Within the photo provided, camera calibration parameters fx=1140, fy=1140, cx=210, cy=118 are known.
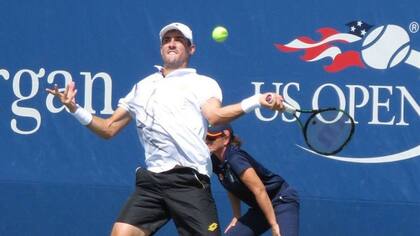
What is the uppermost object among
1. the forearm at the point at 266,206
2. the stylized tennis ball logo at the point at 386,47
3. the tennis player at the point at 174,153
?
the stylized tennis ball logo at the point at 386,47

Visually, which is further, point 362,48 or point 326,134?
point 362,48

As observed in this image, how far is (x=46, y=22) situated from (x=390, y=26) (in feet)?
6.85

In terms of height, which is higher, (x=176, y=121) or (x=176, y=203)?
(x=176, y=121)

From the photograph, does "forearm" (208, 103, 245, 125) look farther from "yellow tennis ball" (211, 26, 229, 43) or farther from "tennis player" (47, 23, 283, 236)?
"yellow tennis ball" (211, 26, 229, 43)

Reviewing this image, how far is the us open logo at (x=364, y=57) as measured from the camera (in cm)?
663

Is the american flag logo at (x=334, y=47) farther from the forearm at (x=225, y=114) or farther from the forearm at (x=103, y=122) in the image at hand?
the forearm at (x=225, y=114)

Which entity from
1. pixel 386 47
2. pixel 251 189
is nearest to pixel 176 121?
pixel 251 189

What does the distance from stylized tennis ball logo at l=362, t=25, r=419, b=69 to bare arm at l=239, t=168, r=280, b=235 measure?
122 cm

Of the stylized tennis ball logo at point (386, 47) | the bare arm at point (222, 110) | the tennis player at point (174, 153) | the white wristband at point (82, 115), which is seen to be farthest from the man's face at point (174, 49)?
the stylized tennis ball logo at point (386, 47)

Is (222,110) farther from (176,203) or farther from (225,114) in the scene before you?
(176,203)

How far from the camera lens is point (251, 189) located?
5.89m

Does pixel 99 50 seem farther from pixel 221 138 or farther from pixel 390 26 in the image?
pixel 390 26

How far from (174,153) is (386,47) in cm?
185

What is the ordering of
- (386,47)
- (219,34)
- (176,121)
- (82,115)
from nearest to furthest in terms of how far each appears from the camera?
(176,121), (82,115), (219,34), (386,47)
